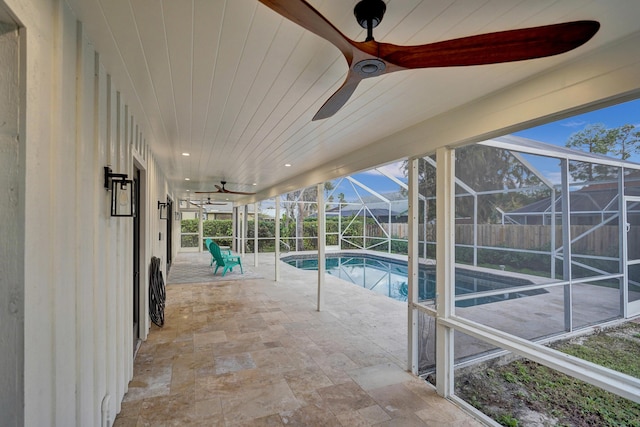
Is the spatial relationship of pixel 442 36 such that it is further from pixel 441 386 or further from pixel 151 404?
pixel 151 404

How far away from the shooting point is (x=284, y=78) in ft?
6.19

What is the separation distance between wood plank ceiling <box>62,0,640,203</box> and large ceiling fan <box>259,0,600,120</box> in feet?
0.78

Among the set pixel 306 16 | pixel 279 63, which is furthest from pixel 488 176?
pixel 306 16

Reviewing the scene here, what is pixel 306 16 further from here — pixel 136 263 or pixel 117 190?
pixel 136 263

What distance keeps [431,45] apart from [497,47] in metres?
0.24

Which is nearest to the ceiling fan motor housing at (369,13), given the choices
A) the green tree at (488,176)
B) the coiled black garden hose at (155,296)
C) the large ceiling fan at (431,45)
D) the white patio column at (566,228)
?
the large ceiling fan at (431,45)

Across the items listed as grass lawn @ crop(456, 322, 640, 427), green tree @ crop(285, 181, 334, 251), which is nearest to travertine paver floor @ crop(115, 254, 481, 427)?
grass lawn @ crop(456, 322, 640, 427)

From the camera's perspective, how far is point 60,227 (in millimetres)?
1263

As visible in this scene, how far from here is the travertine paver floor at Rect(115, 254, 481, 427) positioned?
2227mm

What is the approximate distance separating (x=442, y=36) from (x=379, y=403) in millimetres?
2653

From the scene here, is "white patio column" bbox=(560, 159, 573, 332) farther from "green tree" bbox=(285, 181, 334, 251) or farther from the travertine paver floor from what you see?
"green tree" bbox=(285, 181, 334, 251)

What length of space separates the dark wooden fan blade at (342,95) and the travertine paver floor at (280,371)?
2232 mm

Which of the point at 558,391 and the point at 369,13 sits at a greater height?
the point at 369,13

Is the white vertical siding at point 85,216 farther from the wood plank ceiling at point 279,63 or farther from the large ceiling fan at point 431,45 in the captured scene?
the large ceiling fan at point 431,45
